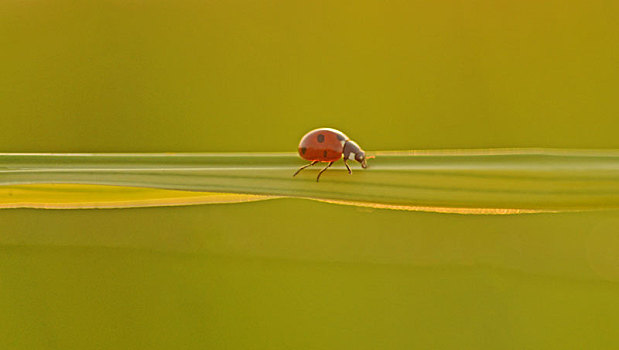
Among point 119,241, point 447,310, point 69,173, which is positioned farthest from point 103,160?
point 447,310

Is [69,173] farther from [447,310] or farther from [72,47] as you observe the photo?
[72,47]

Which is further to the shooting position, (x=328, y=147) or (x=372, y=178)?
(x=328, y=147)

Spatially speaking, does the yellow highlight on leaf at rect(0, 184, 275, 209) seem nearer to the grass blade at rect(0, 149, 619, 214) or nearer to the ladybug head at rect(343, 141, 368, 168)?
the grass blade at rect(0, 149, 619, 214)

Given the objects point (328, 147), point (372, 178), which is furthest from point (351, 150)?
point (372, 178)

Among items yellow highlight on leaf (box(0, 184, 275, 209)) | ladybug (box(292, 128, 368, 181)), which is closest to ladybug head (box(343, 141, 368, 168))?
ladybug (box(292, 128, 368, 181))

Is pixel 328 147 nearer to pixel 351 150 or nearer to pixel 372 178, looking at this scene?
pixel 351 150

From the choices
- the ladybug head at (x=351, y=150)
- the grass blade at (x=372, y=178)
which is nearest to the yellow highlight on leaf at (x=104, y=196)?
the grass blade at (x=372, y=178)

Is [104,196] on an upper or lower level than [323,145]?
lower

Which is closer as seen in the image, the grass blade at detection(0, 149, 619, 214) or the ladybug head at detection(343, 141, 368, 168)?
the grass blade at detection(0, 149, 619, 214)
